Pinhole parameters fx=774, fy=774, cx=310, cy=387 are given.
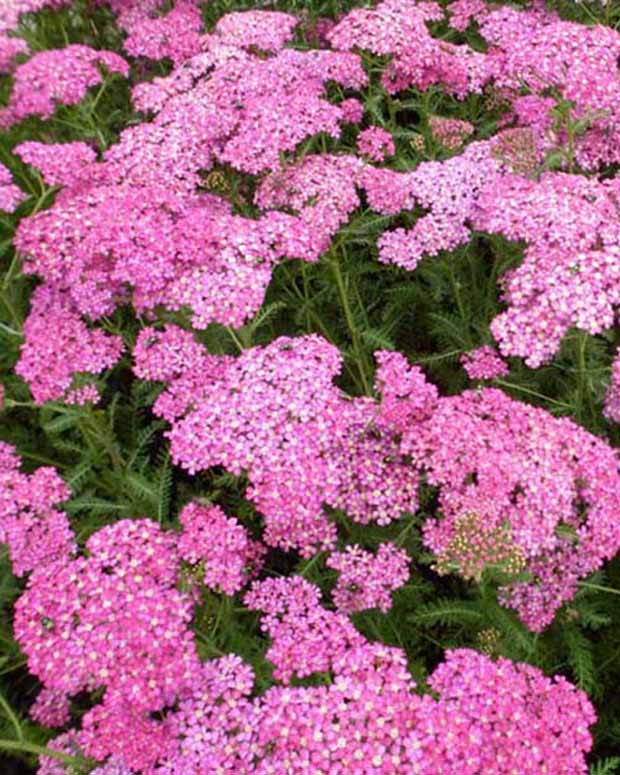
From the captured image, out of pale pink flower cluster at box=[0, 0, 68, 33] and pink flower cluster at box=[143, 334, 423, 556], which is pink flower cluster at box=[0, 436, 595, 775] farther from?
pale pink flower cluster at box=[0, 0, 68, 33]

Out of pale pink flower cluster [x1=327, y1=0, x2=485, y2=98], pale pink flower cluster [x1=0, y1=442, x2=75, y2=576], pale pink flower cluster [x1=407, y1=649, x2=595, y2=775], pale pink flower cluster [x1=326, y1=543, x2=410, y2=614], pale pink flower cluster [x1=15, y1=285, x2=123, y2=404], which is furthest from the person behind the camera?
pale pink flower cluster [x1=327, y1=0, x2=485, y2=98]

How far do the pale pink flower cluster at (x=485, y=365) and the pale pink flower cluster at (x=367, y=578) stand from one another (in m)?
1.07

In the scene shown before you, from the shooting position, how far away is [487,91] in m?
5.25

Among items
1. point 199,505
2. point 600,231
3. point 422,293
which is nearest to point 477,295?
point 422,293

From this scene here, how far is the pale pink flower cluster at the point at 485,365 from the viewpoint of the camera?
12.9ft

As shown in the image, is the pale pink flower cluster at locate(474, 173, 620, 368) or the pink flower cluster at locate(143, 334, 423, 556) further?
the pale pink flower cluster at locate(474, 173, 620, 368)

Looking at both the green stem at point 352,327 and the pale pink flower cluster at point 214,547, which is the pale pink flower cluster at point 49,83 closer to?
the green stem at point 352,327

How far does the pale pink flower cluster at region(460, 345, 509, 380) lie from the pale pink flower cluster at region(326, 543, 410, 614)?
1069 mm

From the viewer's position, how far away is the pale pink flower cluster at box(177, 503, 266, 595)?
125 inches

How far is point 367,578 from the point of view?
10.8ft

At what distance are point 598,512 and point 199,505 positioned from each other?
5.76 feet

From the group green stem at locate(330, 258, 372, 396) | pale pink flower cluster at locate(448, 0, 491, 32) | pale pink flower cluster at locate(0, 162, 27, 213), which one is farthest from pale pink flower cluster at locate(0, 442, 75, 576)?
pale pink flower cluster at locate(448, 0, 491, 32)

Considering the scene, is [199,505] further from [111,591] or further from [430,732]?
[430,732]

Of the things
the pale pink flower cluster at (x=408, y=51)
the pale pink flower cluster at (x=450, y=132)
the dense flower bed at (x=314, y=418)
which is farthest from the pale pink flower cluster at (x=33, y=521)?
the pale pink flower cluster at (x=408, y=51)
